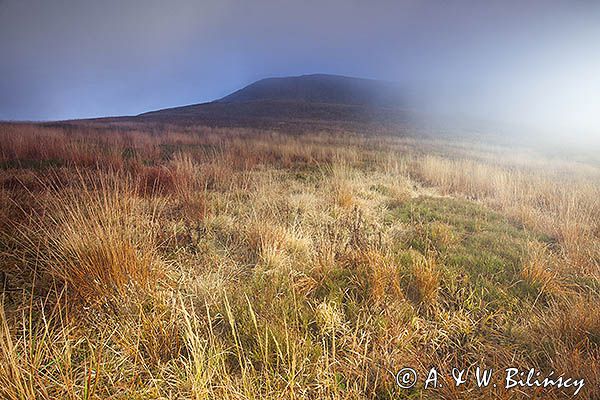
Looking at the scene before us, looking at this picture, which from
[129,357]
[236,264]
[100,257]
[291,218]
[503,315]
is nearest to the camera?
[129,357]

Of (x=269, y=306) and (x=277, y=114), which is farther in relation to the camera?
(x=277, y=114)

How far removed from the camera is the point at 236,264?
263 centimetres

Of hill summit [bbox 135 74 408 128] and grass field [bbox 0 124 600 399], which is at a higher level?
hill summit [bbox 135 74 408 128]

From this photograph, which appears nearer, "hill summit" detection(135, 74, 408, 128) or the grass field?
the grass field

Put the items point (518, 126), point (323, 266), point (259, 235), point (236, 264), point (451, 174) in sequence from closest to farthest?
point (323, 266) < point (236, 264) < point (259, 235) < point (451, 174) < point (518, 126)

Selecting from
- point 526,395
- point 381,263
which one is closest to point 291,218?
point 381,263

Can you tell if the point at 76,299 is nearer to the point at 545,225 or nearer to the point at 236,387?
the point at 236,387

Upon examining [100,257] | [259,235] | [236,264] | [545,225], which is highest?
[100,257]

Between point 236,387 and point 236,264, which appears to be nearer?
point 236,387

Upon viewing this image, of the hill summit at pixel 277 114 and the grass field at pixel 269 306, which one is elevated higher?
the hill summit at pixel 277 114

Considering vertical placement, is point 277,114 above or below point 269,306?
above

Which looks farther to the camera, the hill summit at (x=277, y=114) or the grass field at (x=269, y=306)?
the hill summit at (x=277, y=114)

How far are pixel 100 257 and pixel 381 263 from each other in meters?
2.39

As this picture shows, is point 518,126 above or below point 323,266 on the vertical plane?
above
